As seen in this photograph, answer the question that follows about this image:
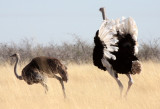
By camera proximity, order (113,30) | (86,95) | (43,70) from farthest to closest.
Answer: (43,70) < (86,95) < (113,30)

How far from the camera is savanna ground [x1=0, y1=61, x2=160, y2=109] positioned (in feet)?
17.2

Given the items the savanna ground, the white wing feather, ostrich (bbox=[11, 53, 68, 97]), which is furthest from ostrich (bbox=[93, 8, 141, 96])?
ostrich (bbox=[11, 53, 68, 97])

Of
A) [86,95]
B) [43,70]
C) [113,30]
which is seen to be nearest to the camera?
[113,30]

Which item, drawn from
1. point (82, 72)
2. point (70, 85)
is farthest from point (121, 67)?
point (82, 72)

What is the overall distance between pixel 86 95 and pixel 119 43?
113cm

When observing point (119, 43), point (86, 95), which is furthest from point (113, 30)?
point (86, 95)

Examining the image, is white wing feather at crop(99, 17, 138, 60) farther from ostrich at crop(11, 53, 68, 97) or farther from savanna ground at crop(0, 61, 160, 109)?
ostrich at crop(11, 53, 68, 97)

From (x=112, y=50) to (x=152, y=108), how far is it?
1341 millimetres

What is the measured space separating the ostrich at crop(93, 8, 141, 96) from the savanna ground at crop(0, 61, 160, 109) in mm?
521

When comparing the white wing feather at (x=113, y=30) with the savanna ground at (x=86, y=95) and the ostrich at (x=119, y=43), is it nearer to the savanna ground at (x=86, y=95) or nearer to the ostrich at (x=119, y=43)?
the ostrich at (x=119, y=43)

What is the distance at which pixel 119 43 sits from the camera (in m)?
5.89

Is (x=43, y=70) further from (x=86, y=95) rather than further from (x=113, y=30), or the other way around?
(x=113, y=30)

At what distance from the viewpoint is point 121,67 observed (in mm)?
5961

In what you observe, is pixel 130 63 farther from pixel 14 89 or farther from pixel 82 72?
pixel 82 72
